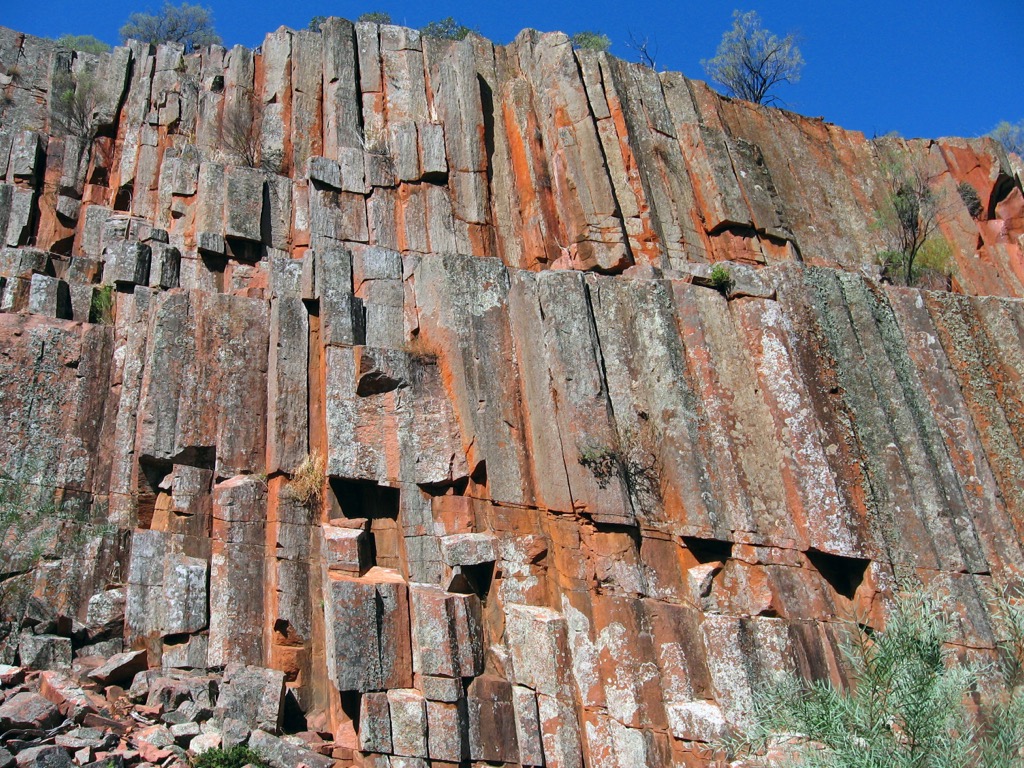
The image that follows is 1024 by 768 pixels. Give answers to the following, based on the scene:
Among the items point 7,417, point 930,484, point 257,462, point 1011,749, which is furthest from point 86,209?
point 1011,749

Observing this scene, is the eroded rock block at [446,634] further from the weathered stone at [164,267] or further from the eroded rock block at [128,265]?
the eroded rock block at [128,265]

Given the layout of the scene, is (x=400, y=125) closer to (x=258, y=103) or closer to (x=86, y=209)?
(x=258, y=103)

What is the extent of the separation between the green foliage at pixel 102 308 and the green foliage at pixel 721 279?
971 centimetres

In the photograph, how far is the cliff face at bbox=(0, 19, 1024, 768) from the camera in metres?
11.1

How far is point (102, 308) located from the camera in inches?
591

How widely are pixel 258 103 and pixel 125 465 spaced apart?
9.41 meters

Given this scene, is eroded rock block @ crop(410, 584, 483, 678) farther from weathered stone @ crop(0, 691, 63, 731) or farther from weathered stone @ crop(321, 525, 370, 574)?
weathered stone @ crop(0, 691, 63, 731)

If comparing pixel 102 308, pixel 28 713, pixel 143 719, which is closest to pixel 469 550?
pixel 143 719

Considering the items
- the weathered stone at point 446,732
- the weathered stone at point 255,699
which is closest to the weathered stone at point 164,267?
the weathered stone at point 255,699

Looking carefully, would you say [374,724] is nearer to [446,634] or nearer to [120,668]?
[446,634]

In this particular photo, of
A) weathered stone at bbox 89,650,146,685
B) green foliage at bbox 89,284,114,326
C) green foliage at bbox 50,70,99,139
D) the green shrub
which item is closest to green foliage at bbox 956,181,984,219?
the green shrub

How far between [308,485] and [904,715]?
7.86 metres

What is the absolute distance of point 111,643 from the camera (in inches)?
458

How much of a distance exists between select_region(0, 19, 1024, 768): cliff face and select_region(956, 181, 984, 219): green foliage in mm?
5545
